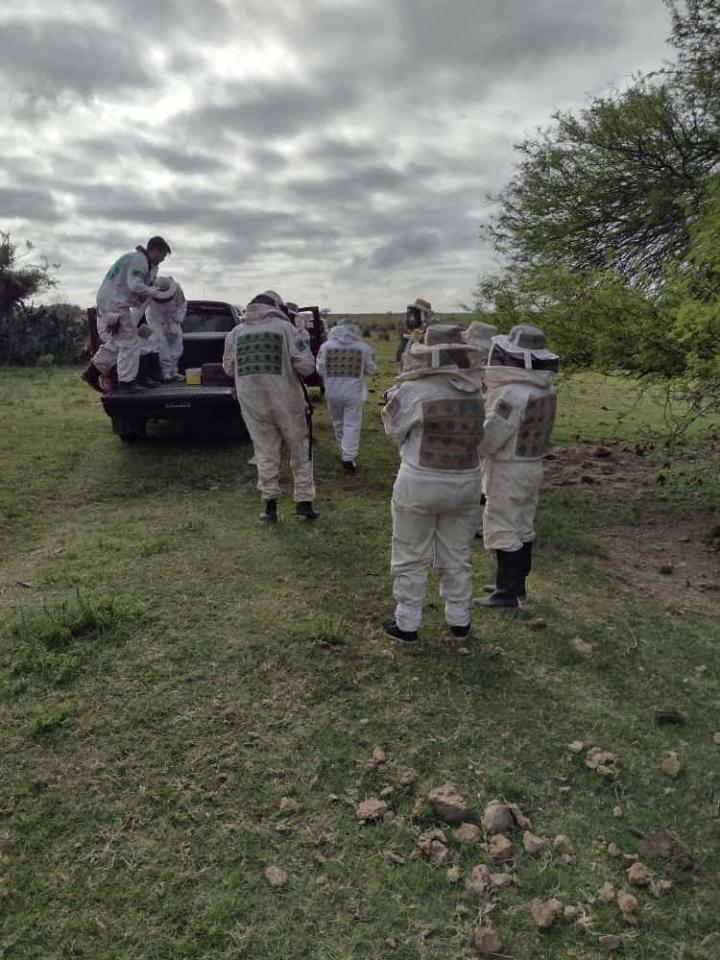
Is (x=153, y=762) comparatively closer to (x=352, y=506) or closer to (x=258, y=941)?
(x=258, y=941)

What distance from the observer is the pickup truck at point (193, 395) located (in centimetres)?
823

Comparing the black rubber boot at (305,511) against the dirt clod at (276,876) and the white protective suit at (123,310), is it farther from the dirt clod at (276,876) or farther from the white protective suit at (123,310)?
the dirt clod at (276,876)

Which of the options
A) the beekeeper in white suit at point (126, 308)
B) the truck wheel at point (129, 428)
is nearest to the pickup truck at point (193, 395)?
the truck wheel at point (129, 428)

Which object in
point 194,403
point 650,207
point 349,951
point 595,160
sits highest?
point 595,160

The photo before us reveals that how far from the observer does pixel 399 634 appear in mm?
4395

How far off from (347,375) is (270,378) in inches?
88.4

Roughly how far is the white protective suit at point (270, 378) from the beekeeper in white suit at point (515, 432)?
209 cm

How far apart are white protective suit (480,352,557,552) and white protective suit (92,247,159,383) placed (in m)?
4.80

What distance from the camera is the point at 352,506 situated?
720 centimetres

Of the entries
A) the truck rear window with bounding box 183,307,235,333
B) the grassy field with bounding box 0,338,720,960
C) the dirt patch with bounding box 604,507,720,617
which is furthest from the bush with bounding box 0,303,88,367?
the dirt patch with bounding box 604,507,720,617

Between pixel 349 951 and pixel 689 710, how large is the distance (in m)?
2.44

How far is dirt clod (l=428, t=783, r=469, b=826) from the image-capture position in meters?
2.92

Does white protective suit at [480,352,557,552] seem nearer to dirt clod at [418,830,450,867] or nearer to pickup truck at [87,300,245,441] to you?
dirt clod at [418,830,450,867]

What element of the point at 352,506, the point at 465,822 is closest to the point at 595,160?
the point at 352,506
